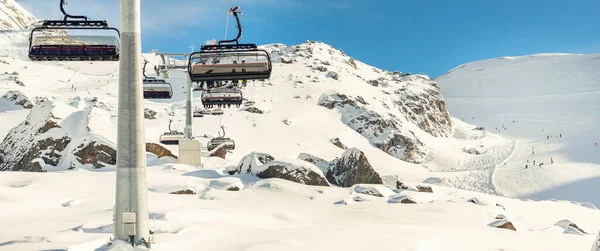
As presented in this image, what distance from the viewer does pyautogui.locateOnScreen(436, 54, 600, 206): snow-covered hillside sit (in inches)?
1726

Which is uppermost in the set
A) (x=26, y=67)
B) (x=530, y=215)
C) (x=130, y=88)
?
(x=26, y=67)

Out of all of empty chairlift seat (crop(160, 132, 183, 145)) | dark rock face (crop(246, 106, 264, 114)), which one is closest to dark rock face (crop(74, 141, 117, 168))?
→ empty chairlift seat (crop(160, 132, 183, 145))

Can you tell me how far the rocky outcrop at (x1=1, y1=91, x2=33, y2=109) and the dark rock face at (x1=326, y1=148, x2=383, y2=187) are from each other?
40218 millimetres

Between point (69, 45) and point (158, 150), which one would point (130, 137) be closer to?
point (69, 45)

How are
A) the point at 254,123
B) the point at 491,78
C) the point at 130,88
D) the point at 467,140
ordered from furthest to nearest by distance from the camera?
the point at 491,78 → the point at 467,140 → the point at 254,123 → the point at 130,88

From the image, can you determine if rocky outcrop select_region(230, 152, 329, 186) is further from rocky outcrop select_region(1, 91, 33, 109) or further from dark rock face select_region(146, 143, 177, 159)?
rocky outcrop select_region(1, 91, 33, 109)

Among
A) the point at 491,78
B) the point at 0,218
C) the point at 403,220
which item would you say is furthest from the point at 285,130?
the point at 491,78

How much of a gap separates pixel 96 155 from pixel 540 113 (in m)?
95.3

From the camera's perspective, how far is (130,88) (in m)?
7.04

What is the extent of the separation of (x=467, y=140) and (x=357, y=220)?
A: 6700 centimetres

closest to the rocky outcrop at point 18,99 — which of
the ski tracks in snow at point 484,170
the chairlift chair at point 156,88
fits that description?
the chairlift chair at point 156,88

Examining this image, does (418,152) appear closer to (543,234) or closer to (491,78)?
(543,234)

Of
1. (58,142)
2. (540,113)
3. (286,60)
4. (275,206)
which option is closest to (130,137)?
(275,206)

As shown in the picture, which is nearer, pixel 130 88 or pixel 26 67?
pixel 130 88
